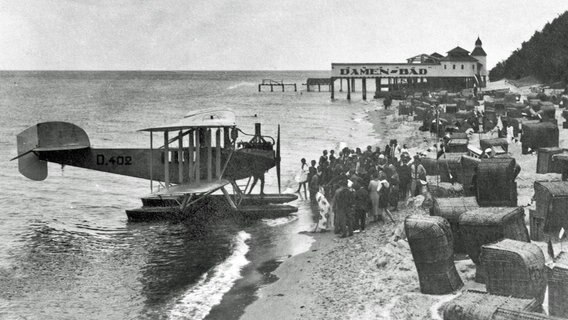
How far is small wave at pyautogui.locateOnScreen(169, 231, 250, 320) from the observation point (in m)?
11.3

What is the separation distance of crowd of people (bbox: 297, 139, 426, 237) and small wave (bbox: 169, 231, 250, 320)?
103 inches

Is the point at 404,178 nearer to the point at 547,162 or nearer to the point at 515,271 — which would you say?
the point at 547,162

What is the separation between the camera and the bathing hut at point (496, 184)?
43.8ft

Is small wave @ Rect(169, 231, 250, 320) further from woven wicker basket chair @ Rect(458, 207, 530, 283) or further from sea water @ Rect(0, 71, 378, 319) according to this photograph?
woven wicker basket chair @ Rect(458, 207, 530, 283)

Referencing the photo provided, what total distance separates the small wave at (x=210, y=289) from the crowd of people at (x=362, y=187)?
2.61 m

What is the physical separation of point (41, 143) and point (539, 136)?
56.4 feet

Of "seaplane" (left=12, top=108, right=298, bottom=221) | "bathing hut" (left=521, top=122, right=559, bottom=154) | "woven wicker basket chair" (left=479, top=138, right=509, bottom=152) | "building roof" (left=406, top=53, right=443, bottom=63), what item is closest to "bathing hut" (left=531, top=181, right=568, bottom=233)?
"seaplane" (left=12, top=108, right=298, bottom=221)

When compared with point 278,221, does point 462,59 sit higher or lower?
higher

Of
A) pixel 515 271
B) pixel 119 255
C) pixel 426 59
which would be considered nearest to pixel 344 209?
pixel 119 255

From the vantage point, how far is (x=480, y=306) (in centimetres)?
752

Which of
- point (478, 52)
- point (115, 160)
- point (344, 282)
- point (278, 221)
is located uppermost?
point (478, 52)

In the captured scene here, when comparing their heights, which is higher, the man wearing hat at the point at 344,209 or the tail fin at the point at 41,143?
the tail fin at the point at 41,143

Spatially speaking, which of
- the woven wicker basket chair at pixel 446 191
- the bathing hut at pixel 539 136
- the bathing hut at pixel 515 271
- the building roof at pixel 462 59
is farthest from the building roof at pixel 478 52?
the bathing hut at pixel 515 271

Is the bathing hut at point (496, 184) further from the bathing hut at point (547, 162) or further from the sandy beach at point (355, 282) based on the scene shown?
the bathing hut at point (547, 162)
